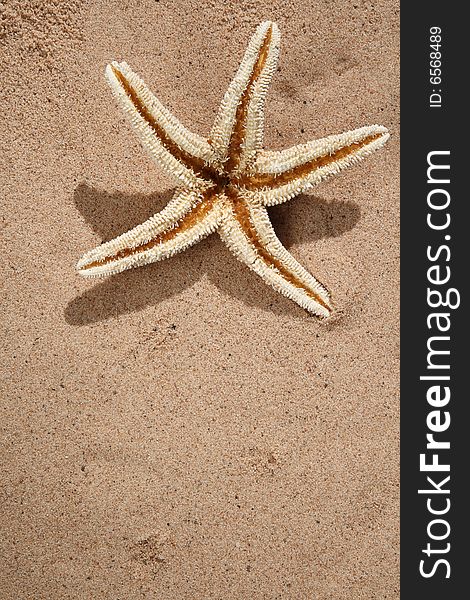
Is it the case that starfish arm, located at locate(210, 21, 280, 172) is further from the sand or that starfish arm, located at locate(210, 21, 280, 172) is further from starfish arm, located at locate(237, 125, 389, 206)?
the sand

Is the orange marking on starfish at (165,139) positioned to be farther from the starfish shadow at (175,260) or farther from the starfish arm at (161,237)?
the starfish shadow at (175,260)

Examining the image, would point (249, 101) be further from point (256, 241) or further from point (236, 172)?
point (256, 241)

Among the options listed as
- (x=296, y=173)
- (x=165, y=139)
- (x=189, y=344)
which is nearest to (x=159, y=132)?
(x=165, y=139)

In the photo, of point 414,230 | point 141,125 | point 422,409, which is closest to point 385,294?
point 414,230

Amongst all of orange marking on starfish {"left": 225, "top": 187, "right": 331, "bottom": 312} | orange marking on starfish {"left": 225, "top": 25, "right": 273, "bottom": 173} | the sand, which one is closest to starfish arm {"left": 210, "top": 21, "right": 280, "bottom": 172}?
orange marking on starfish {"left": 225, "top": 25, "right": 273, "bottom": 173}

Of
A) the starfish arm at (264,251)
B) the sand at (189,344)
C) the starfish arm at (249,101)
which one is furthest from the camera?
the sand at (189,344)

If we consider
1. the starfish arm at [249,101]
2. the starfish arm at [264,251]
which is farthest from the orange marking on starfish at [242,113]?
the starfish arm at [264,251]

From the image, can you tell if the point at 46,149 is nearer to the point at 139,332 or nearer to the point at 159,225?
the point at 159,225
